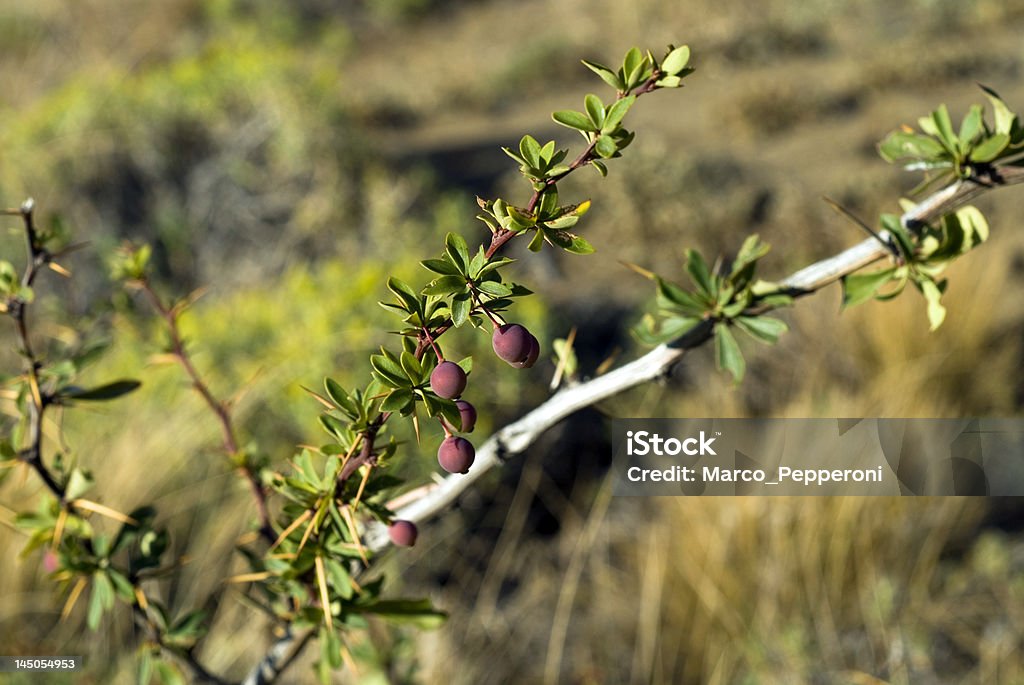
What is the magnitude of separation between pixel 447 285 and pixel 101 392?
0.66 meters

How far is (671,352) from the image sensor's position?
0.85 metres

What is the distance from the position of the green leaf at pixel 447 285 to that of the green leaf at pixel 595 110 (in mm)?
169

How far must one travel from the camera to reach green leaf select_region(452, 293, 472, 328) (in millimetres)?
665

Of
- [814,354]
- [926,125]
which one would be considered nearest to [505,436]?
[926,125]

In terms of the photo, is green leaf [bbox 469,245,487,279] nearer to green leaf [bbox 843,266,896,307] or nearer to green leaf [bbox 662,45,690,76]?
green leaf [bbox 662,45,690,76]

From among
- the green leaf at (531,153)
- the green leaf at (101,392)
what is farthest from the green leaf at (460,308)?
the green leaf at (101,392)

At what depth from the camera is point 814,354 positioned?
3.40 meters

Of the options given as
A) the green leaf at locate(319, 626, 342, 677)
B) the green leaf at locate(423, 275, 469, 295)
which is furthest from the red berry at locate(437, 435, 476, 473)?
the green leaf at locate(319, 626, 342, 677)

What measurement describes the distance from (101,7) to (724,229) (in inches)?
268

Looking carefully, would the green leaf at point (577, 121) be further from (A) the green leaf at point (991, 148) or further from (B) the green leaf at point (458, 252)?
(A) the green leaf at point (991, 148)

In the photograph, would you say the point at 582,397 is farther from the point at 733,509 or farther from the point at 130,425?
the point at 130,425

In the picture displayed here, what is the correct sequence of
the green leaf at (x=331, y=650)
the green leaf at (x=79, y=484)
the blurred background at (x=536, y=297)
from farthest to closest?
1. the blurred background at (x=536, y=297)
2. the green leaf at (x=79, y=484)
3. the green leaf at (x=331, y=650)

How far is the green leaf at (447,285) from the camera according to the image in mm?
661

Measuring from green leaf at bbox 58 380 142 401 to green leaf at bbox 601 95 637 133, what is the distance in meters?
0.72
